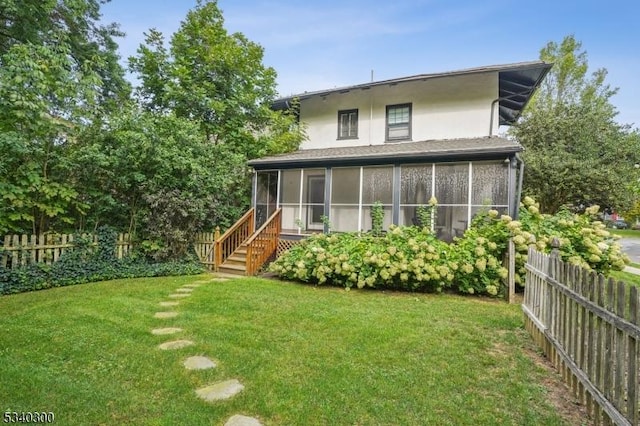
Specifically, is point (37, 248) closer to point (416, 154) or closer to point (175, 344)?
point (175, 344)

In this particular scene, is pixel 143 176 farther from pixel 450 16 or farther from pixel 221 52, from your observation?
pixel 450 16

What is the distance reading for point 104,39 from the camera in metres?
12.5

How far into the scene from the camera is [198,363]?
10.9ft

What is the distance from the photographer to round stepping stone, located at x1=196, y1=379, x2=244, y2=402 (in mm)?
2691

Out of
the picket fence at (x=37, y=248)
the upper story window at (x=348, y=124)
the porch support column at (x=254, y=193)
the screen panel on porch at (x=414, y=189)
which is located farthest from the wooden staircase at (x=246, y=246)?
the upper story window at (x=348, y=124)

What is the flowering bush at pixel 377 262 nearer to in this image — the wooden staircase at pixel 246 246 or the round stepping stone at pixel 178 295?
the wooden staircase at pixel 246 246

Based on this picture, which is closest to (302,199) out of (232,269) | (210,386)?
(232,269)

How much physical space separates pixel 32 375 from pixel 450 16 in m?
13.7

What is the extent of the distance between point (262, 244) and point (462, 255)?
5.36 metres

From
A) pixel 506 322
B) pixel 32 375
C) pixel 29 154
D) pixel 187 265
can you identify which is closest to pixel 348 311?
pixel 506 322

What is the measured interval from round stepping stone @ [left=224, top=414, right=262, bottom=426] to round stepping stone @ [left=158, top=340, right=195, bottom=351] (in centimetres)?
161

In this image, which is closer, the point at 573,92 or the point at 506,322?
the point at 506,322

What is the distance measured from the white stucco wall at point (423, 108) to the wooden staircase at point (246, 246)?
440 cm

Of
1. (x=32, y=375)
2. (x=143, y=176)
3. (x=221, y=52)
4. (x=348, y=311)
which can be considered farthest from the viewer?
(x=221, y=52)
